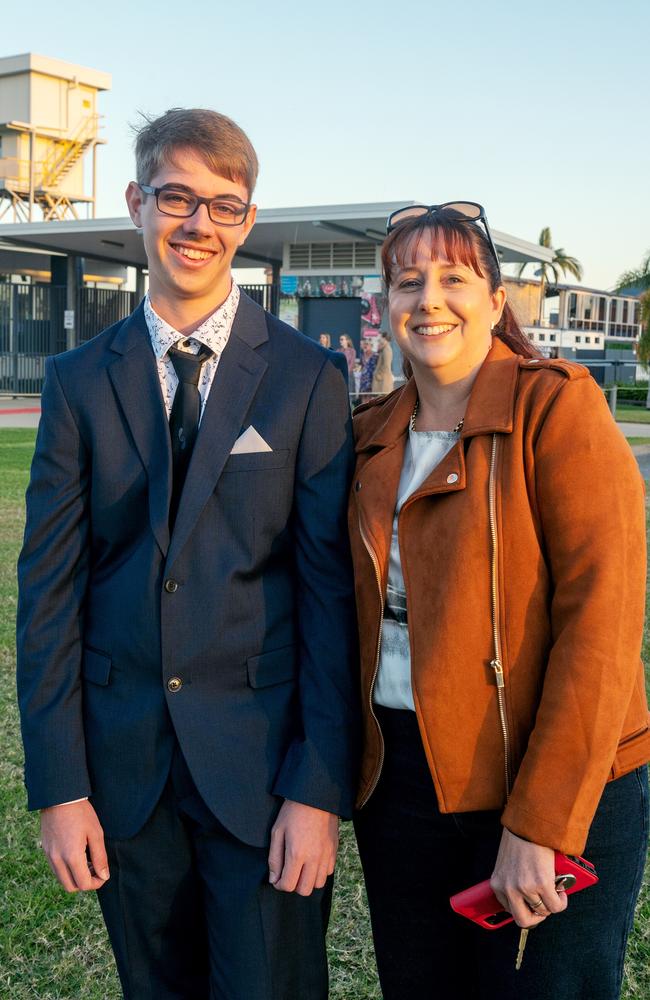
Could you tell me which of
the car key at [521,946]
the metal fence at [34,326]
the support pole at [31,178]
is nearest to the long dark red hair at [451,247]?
the car key at [521,946]

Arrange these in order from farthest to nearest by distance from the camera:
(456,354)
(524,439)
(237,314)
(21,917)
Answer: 1. (21,917)
2. (237,314)
3. (456,354)
4. (524,439)

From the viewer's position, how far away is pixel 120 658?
2.04m

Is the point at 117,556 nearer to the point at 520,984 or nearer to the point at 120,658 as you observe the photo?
the point at 120,658

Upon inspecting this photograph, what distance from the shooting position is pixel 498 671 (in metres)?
1.78

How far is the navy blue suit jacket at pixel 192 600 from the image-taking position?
6.48 ft

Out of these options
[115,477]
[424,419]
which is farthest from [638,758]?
[115,477]

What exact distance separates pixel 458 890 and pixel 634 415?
1132 inches

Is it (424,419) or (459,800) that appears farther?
(424,419)

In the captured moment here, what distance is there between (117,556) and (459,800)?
90cm

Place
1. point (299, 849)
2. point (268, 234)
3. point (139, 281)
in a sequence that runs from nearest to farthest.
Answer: point (299, 849), point (268, 234), point (139, 281)

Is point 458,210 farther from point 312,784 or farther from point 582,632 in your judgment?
point 312,784

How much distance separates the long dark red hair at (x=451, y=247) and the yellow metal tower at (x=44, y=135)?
1393 inches

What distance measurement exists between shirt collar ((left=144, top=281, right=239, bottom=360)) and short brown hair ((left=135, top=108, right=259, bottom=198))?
0.30 m

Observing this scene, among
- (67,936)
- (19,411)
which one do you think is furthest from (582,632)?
(19,411)
